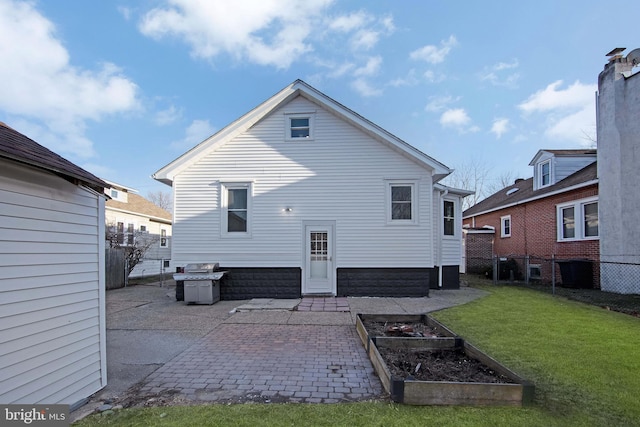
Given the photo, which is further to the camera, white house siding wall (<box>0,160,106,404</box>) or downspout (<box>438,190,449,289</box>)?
downspout (<box>438,190,449,289</box>)

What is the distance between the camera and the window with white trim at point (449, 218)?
12270 mm

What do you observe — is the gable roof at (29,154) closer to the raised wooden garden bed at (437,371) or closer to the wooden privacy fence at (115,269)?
the raised wooden garden bed at (437,371)

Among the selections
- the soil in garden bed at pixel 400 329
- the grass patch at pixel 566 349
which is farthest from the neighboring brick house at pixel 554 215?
the soil in garden bed at pixel 400 329

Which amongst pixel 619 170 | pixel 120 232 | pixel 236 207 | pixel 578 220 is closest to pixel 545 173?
pixel 578 220

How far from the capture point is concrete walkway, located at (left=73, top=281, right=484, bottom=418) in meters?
3.87

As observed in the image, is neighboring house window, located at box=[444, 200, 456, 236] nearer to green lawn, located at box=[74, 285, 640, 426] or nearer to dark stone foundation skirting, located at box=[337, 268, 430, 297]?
dark stone foundation skirting, located at box=[337, 268, 430, 297]

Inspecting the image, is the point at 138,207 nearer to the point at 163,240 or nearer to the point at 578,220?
the point at 163,240

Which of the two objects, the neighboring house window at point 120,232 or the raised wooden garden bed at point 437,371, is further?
the neighboring house window at point 120,232

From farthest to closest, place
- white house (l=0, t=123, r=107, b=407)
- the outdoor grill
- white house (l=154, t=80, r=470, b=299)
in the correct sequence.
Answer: white house (l=154, t=80, r=470, b=299) < the outdoor grill < white house (l=0, t=123, r=107, b=407)

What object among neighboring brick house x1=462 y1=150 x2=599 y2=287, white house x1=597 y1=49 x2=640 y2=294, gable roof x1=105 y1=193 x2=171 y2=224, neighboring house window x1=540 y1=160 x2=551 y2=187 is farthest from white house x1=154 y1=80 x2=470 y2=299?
gable roof x1=105 y1=193 x2=171 y2=224

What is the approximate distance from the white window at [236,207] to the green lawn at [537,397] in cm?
660

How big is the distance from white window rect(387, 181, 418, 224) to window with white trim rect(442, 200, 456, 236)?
2.63 meters

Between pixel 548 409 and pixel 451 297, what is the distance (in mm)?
7183

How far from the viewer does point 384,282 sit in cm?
1023
